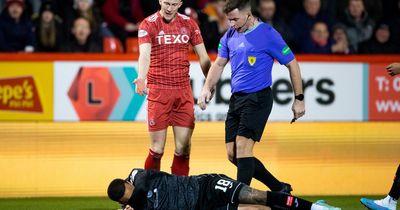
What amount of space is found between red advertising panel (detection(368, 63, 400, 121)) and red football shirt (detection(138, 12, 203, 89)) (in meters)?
3.13

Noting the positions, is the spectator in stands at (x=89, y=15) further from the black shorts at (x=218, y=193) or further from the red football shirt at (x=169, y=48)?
the black shorts at (x=218, y=193)

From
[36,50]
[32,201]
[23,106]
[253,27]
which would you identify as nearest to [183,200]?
[253,27]

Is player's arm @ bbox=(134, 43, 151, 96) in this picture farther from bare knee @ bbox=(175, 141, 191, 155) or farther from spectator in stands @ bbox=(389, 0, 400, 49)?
spectator in stands @ bbox=(389, 0, 400, 49)

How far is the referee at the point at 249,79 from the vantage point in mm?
8836

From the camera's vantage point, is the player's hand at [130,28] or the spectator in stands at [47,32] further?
the player's hand at [130,28]

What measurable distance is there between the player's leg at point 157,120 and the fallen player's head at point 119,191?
4.32ft

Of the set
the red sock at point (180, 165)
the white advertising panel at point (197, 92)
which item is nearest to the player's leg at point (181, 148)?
the red sock at point (180, 165)

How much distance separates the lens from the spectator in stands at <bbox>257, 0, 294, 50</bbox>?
13445mm

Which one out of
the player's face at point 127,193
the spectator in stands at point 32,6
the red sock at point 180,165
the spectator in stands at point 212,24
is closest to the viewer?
the player's face at point 127,193

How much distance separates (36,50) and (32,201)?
9.31 feet

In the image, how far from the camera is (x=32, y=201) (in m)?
10.8

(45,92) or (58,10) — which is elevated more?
(58,10)

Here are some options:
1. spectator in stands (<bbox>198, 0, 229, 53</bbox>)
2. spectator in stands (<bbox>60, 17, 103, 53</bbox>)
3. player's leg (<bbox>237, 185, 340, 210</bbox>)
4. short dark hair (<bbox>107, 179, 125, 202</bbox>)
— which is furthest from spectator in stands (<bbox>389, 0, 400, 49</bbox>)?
short dark hair (<bbox>107, 179, 125, 202</bbox>)

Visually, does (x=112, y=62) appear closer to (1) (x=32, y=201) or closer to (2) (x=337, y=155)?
(1) (x=32, y=201)
